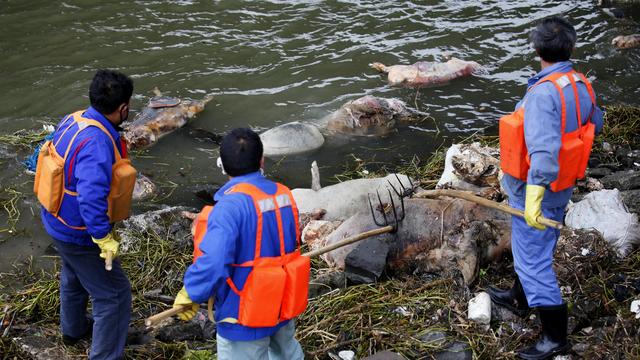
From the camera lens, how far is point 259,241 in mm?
3141

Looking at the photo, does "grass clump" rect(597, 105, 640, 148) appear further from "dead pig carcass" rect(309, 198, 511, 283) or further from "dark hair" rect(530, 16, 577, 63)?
"dark hair" rect(530, 16, 577, 63)

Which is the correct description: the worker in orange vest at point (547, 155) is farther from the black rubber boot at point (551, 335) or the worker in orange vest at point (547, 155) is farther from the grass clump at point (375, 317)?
the grass clump at point (375, 317)

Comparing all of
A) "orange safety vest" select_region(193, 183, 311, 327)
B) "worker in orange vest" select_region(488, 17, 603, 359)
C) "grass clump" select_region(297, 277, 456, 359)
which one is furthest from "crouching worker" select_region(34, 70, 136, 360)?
"worker in orange vest" select_region(488, 17, 603, 359)

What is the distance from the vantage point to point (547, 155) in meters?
3.66

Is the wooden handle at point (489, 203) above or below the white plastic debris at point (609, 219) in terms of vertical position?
above

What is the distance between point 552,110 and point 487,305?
1481mm

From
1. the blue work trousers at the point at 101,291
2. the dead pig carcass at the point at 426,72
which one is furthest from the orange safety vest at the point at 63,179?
the dead pig carcass at the point at 426,72

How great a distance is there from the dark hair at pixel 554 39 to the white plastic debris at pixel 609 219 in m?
1.87

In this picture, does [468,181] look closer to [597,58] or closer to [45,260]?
[45,260]

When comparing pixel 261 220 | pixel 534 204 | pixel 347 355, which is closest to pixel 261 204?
pixel 261 220

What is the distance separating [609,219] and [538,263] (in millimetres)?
1535

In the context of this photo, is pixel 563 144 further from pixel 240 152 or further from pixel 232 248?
pixel 232 248

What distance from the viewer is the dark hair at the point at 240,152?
10.4ft

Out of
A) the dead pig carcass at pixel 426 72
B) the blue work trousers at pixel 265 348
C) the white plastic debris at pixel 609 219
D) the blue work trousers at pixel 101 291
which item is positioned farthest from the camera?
the dead pig carcass at pixel 426 72
